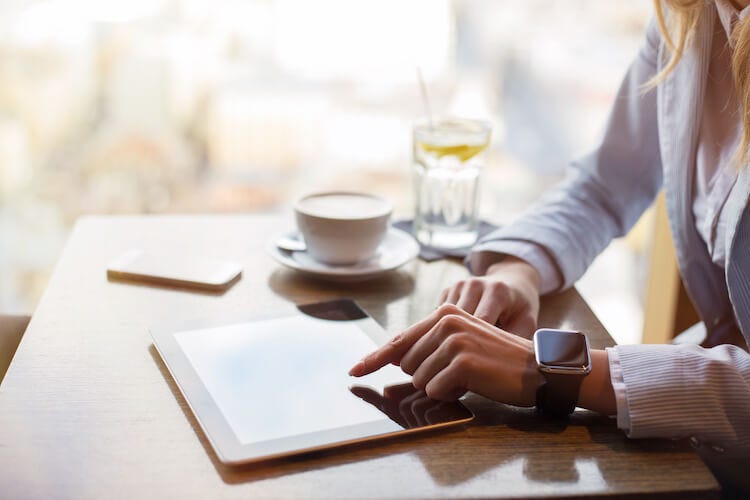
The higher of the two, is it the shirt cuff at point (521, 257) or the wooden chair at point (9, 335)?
the shirt cuff at point (521, 257)

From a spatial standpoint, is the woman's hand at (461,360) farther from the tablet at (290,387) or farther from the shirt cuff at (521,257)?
the shirt cuff at (521,257)

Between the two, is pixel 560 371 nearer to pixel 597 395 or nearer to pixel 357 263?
pixel 597 395

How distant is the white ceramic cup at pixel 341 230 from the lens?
95 cm

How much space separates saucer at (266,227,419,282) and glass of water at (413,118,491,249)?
0.06 metres

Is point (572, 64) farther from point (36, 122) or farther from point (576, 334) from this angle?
point (576, 334)

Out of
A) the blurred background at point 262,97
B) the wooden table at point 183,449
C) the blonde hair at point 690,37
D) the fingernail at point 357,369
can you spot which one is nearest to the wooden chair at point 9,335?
the wooden table at point 183,449

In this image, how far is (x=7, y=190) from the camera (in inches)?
91.8

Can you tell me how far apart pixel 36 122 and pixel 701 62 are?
1.90 m

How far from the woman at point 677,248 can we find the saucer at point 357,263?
0.10m

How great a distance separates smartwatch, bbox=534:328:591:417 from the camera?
26.1 inches

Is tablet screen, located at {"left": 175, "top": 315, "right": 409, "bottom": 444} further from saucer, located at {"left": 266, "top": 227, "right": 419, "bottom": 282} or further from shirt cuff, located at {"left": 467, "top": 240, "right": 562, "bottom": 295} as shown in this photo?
shirt cuff, located at {"left": 467, "top": 240, "right": 562, "bottom": 295}

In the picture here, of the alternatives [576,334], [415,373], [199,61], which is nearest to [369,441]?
[415,373]

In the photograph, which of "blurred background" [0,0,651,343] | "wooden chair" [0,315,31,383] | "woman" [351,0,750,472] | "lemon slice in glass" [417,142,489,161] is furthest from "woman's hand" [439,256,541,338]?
"blurred background" [0,0,651,343]

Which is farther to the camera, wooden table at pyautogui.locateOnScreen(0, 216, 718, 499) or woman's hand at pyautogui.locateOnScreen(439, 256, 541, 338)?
woman's hand at pyautogui.locateOnScreen(439, 256, 541, 338)
